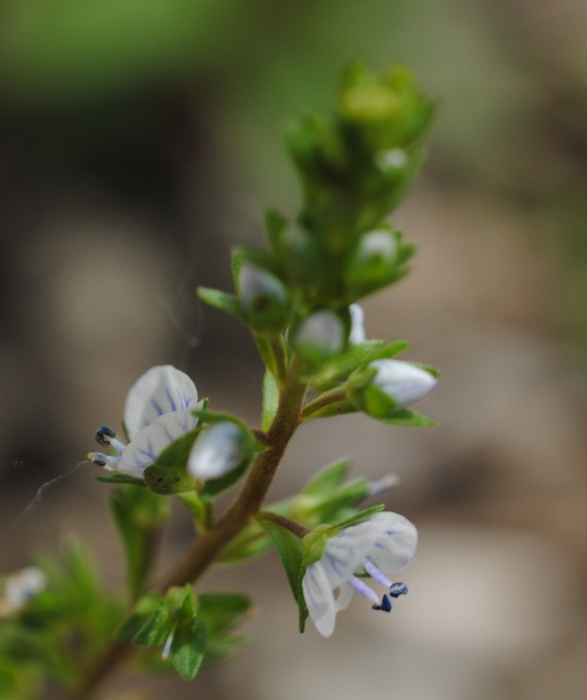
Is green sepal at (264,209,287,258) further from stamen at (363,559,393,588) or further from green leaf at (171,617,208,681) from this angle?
green leaf at (171,617,208,681)

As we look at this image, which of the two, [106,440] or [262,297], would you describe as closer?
[262,297]

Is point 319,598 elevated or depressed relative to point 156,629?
elevated

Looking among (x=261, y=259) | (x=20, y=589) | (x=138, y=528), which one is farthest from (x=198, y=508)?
(x=20, y=589)

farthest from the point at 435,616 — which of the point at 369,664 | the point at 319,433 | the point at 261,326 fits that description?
the point at 261,326

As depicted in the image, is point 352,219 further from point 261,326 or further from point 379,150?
point 261,326

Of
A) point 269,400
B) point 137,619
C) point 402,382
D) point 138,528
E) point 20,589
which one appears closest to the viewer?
point 402,382

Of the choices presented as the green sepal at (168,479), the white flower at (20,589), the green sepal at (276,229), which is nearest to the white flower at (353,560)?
the green sepal at (168,479)

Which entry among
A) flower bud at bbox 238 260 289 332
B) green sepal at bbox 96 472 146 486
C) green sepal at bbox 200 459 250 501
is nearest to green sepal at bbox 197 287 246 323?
flower bud at bbox 238 260 289 332

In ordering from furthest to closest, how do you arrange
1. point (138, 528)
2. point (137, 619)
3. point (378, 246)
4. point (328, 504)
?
point (138, 528)
point (328, 504)
point (137, 619)
point (378, 246)

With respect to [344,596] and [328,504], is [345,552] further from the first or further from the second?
[328,504]
